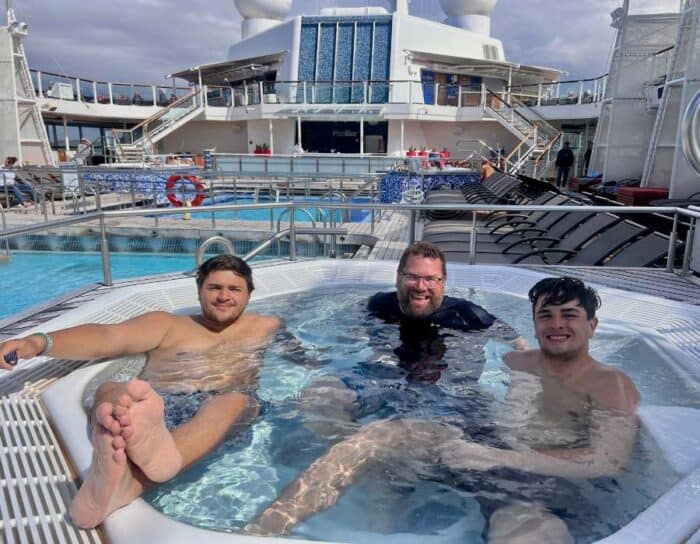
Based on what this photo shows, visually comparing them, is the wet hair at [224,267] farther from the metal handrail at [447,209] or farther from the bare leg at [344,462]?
the metal handrail at [447,209]

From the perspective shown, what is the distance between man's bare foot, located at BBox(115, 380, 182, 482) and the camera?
1480 millimetres

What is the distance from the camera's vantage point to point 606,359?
3398mm

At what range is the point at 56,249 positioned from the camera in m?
8.95

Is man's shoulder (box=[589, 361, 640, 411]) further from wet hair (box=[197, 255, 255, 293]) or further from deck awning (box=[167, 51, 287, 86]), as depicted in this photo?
deck awning (box=[167, 51, 287, 86])

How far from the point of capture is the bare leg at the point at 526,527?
165 cm

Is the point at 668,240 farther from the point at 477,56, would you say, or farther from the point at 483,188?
the point at 477,56

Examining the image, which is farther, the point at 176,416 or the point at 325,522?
the point at 176,416

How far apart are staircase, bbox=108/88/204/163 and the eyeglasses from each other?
21.7 metres

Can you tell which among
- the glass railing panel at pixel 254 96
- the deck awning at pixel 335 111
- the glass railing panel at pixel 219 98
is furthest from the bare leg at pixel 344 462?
the glass railing panel at pixel 219 98

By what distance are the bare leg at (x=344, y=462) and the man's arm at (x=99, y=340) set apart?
124 cm

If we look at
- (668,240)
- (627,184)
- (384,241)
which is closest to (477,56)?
(627,184)

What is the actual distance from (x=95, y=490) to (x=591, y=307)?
200 centimetres

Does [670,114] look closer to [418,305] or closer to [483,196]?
[483,196]

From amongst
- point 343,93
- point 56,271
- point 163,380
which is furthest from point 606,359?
point 343,93
